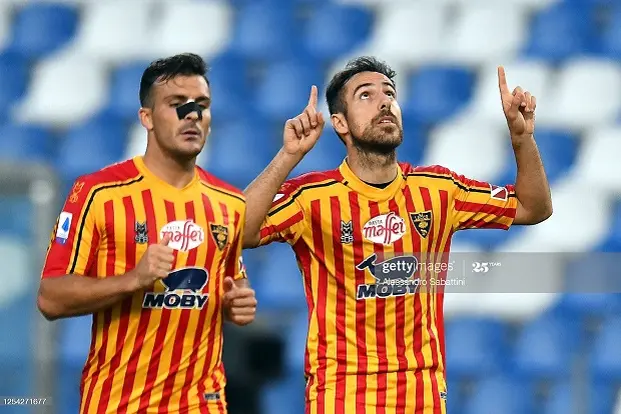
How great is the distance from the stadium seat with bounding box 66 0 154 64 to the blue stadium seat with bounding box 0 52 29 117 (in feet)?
1.29

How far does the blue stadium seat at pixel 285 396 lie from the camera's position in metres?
7.44

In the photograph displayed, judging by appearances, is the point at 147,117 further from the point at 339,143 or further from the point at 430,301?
the point at 339,143

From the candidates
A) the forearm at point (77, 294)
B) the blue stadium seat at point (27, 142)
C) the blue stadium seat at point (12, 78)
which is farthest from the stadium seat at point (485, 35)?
the forearm at point (77, 294)

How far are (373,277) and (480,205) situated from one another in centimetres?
54

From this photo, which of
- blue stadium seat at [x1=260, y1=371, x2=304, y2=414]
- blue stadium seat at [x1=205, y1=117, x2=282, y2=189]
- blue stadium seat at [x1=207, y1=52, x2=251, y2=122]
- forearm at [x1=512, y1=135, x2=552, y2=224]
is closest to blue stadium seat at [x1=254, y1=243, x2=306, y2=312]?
blue stadium seat at [x1=260, y1=371, x2=304, y2=414]

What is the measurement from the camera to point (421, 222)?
14.9ft

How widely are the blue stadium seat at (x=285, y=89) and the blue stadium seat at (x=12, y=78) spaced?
77.0 inches

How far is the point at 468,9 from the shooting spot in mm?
9320

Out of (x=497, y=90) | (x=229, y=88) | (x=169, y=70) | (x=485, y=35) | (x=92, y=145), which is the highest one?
(x=485, y=35)

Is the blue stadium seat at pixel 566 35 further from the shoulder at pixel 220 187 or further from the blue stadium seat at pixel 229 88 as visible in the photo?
the shoulder at pixel 220 187

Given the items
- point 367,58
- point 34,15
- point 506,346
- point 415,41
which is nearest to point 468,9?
point 415,41

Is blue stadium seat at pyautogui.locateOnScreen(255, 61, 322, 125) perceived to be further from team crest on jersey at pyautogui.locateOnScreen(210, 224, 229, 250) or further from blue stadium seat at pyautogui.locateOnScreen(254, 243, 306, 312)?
team crest on jersey at pyautogui.locateOnScreen(210, 224, 229, 250)

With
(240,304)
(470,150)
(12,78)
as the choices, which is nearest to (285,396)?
(470,150)

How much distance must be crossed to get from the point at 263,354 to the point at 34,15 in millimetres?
4366
